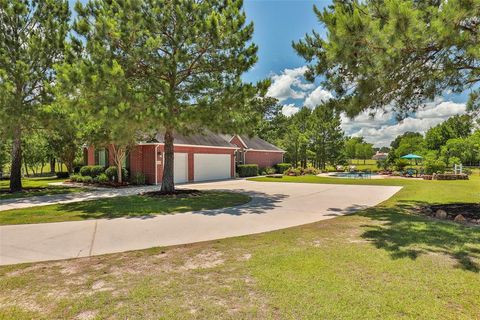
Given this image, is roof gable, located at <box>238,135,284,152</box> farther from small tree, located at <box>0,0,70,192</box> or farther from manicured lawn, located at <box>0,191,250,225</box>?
manicured lawn, located at <box>0,191,250,225</box>

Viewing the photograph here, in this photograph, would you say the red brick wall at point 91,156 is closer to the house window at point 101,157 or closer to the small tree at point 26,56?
the house window at point 101,157

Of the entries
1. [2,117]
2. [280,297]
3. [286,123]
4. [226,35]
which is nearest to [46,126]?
[2,117]

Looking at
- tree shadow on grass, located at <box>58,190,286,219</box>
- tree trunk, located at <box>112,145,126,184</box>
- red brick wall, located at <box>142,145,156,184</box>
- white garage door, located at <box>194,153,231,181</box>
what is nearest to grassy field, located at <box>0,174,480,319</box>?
tree shadow on grass, located at <box>58,190,286,219</box>

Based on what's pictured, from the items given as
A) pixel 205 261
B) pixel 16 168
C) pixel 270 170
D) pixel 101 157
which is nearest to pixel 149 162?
pixel 101 157

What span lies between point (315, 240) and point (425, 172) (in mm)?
25177

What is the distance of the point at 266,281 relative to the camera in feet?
12.8

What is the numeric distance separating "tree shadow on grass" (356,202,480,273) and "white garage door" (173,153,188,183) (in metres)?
14.4

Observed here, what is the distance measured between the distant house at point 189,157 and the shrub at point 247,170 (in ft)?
2.38

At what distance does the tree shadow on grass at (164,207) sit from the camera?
9.23 metres

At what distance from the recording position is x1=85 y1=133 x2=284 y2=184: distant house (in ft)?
63.5

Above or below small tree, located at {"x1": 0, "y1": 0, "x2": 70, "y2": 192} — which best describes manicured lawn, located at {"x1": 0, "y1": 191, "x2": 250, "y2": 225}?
below

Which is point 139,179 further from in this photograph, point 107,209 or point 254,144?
point 254,144

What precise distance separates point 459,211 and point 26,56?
61.2ft

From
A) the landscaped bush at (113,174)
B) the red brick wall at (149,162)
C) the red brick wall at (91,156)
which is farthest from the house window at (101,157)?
the red brick wall at (149,162)
